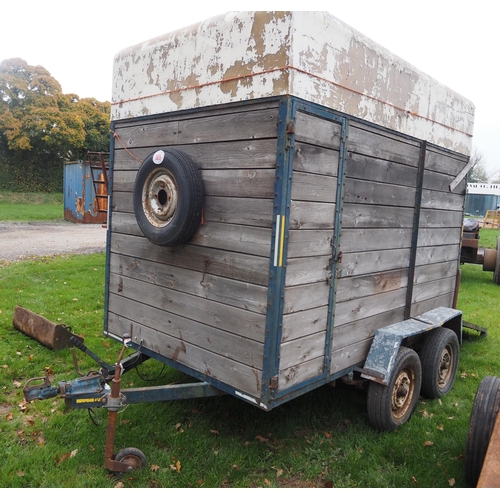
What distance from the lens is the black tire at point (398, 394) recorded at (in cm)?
395

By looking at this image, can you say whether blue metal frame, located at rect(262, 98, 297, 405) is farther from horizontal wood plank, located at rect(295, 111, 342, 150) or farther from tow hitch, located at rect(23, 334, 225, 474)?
tow hitch, located at rect(23, 334, 225, 474)

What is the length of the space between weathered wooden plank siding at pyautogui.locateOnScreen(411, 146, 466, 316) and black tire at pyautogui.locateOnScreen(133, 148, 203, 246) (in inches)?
97.5

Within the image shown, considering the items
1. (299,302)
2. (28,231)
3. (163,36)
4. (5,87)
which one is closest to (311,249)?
(299,302)

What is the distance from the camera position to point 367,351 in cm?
419

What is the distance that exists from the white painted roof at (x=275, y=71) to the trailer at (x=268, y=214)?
0.05 feet

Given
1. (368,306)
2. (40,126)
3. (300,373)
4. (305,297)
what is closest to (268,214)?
(305,297)

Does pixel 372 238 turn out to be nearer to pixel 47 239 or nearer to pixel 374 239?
pixel 374 239

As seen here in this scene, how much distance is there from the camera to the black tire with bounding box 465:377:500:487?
332 cm

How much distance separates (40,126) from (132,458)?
3147 centimetres

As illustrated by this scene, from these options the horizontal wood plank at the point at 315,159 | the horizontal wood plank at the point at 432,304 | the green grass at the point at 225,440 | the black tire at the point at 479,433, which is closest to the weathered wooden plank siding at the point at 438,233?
the horizontal wood plank at the point at 432,304

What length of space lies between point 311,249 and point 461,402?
2.78 m

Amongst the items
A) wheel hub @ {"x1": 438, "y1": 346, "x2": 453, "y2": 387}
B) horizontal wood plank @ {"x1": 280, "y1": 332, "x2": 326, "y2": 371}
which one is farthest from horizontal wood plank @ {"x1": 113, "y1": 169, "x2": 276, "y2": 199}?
wheel hub @ {"x1": 438, "y1": 346, "x2": 453, "y2": 387}

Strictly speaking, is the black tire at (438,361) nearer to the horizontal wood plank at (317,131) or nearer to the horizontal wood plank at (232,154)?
the horizontal wood plank at (317,131)

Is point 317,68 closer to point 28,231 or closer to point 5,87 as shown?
point 28,231
